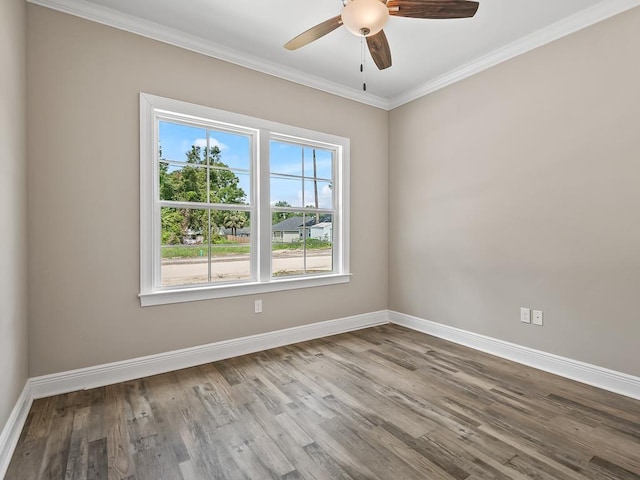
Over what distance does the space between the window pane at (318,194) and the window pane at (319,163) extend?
0.28 feet

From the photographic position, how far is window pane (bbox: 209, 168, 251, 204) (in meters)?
3.19

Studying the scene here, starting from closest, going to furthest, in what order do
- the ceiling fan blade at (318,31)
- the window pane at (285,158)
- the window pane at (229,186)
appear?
the ceiling fan blade at (318,31)
the window pane at (229,186)
the window pane at (285,158)

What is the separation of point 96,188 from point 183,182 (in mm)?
678

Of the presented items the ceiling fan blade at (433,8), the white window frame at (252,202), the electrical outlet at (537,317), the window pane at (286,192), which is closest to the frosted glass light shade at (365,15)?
the ceiling fan blade at (433,8)

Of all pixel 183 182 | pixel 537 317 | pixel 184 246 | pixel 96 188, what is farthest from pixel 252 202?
pixel 537 317

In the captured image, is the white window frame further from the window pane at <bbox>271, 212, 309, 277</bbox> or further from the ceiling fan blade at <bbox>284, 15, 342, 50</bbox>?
the ceiling fan blade at <bbox>284, 15, 342, 50</bbox>

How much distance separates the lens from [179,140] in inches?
119

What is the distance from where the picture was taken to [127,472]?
5.46 ft

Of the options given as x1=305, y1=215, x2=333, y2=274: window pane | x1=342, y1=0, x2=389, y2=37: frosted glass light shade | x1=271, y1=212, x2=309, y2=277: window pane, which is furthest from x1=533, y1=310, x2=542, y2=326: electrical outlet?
x1=342, y1=0, x2=389, y2=37: frosted glass light shade

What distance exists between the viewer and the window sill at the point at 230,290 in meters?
2.80

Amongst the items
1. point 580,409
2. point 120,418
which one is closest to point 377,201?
point 580,409

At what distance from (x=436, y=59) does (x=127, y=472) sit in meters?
4.01

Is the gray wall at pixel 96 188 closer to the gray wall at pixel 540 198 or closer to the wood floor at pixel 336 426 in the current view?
the wood floor at pixel 336 426

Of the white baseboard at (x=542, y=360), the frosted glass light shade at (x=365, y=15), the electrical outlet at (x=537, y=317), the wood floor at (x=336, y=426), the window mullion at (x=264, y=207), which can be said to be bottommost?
the wood floor at (x=336, y=426)
